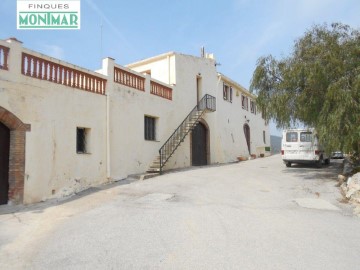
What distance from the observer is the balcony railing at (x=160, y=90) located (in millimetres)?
18022

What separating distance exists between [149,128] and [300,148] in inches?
341

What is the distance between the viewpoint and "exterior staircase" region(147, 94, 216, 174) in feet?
56.9

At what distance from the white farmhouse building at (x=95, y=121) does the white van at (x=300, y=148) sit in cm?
526

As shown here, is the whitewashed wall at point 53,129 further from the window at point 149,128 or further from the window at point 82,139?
the window at point 149,128

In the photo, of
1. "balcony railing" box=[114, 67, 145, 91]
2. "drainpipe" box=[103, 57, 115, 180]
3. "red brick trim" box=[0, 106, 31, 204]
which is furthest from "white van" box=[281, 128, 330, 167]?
"red brick trim" box=[0, 106, 31, 204]

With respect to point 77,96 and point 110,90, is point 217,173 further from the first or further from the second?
point 77,96

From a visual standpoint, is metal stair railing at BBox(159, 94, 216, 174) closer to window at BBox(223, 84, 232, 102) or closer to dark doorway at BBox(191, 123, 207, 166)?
dark doorway at BBox(191, 123, 207, 166)

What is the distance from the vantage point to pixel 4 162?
34.6ft

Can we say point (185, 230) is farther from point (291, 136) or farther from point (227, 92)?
point (227, 92)

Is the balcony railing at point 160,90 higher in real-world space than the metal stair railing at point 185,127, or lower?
higher

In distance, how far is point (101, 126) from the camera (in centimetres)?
1420

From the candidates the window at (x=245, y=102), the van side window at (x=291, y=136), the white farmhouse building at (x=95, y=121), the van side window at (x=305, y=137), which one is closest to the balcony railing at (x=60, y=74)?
the white farmhouse building at (x=95, y=121)

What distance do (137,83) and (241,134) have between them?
50.8 feet

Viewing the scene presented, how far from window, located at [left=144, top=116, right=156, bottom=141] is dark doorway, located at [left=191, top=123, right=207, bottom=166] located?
13.8ft
